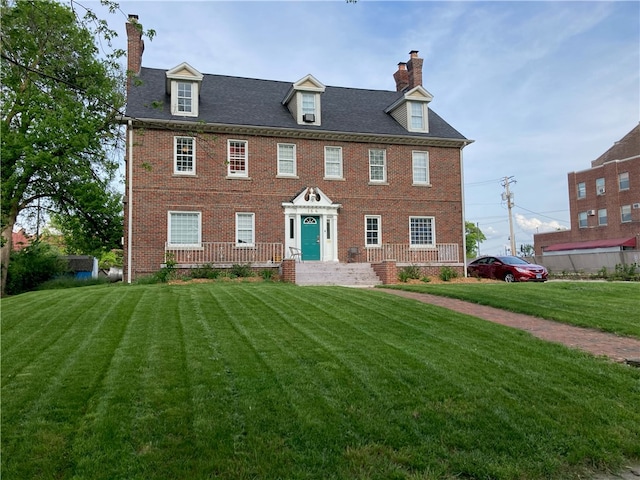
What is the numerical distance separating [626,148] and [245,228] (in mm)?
44142

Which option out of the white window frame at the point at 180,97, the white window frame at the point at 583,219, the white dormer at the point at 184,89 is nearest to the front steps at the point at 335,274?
the white window frame at the point at 180,97

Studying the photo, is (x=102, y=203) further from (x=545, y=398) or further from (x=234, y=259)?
(x=545, y=398)

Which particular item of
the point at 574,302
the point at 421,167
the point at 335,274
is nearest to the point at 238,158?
the point at 335,274

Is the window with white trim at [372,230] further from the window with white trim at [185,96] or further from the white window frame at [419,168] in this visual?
the window with white trim at [185,96]

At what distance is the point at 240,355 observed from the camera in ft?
20.2

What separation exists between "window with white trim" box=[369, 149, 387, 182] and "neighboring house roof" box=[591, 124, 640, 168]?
35711 mm

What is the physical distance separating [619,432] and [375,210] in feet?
59.0

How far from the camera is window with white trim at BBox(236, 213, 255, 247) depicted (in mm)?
20234

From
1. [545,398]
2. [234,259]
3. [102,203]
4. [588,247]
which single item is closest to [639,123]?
[588,247]

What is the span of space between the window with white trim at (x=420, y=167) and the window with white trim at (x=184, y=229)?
1034cm

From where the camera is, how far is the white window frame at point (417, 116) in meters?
23.0

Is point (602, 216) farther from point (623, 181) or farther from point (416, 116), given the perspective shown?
point (416, 116)

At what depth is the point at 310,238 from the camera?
829 inches

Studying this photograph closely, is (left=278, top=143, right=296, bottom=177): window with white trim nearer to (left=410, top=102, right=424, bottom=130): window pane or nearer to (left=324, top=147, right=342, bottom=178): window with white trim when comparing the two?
(left=324, top=147, right=342, bottom=178): window with white trim
